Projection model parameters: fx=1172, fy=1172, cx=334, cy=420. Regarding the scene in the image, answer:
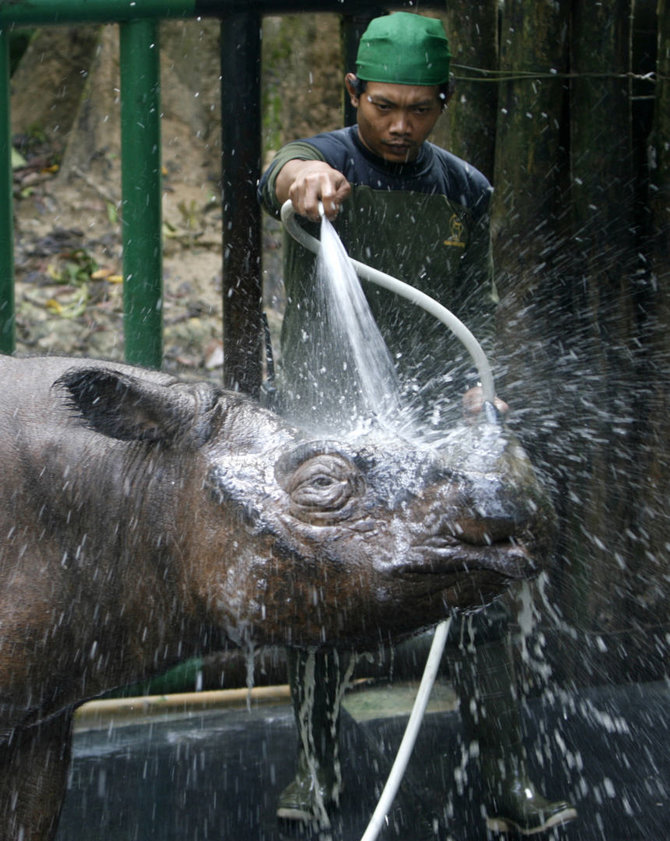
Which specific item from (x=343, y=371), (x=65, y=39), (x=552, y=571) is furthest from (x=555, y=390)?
(x=65, y=39)

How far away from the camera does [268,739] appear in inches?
170

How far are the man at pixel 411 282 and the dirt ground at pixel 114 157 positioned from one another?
15.1 feet

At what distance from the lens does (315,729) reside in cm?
371

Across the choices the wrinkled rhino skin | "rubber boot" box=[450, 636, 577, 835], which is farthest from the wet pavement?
the wrinkled rhino skin

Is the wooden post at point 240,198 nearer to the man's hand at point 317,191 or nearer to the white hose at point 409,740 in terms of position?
the man's hand at point 317,191

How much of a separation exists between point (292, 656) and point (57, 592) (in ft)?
3.82

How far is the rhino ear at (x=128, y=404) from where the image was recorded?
2.62 m

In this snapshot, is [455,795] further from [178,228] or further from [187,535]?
[178,228]

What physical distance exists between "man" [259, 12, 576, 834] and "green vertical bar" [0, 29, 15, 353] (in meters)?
1.29

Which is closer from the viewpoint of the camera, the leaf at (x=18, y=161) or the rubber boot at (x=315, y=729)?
the rubber boot at (x=315, y=729)

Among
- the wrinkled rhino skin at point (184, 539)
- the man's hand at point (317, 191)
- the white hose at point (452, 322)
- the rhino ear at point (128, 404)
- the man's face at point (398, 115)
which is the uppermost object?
the man's face at point (398, 115)

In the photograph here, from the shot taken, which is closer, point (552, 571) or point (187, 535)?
point (187, 535)

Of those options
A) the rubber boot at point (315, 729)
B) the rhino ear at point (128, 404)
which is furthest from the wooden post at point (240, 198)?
the rhino ear at point (128, 404)

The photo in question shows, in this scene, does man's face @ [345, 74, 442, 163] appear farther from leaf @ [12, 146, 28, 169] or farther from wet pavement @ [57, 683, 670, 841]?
leaf @ [12, 146, 28, 169]
